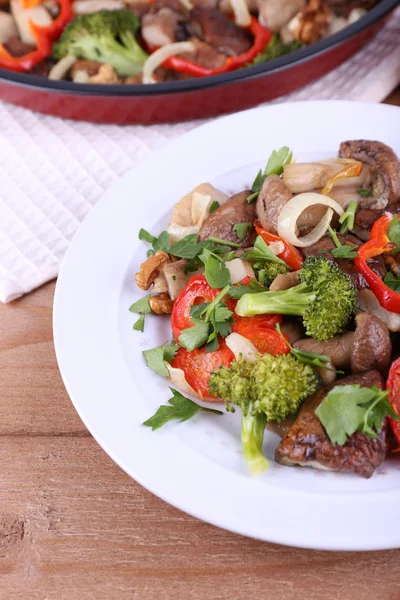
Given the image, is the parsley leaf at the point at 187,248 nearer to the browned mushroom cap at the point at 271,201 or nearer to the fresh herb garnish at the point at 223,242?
the fresh herb garnish at the point at 223,242

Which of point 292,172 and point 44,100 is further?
point 44,100

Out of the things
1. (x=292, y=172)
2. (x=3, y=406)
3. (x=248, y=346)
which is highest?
(x=292, y=172)

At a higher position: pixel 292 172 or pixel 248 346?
pixel 292 172

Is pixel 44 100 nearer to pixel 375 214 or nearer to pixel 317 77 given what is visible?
pixel 317 77

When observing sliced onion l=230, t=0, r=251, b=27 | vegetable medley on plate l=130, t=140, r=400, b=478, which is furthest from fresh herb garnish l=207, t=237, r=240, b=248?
sliced onion l=230, t=0, r=251, b=27

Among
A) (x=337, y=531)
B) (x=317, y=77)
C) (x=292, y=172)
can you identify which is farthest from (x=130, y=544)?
(x=317, y=77)

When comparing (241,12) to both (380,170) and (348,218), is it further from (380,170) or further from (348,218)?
(348,218)

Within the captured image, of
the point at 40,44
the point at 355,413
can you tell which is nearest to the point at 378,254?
the point at 355,413

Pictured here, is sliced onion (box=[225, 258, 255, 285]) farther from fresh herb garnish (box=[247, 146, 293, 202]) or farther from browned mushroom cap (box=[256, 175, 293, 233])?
fresh herb garnish (box=[247, 146, 293, 202])
